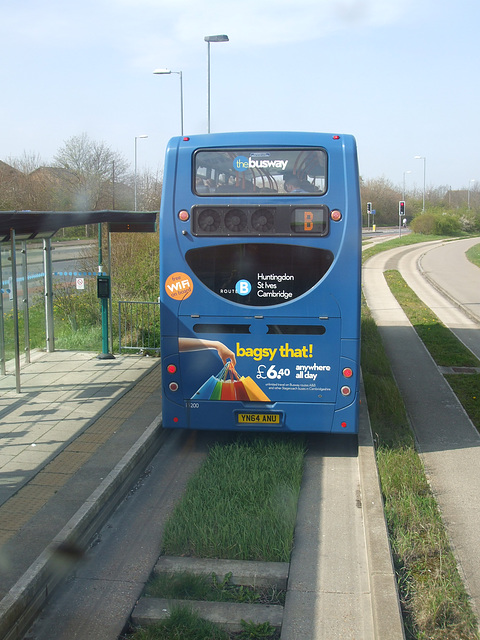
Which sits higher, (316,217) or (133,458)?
(316,217)

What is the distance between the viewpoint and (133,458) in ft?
24.0

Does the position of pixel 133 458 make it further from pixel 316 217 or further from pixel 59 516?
pixel 316 217

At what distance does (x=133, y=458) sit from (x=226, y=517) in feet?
5.67

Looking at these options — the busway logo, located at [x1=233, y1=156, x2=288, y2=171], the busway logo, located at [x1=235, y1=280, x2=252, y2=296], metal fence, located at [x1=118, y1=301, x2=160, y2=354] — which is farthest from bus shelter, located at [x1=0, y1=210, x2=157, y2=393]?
the busway logo, located at [x1=235, y1=280, x2=252, y2=296]

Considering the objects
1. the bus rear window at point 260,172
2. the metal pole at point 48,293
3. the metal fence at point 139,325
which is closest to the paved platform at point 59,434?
the metal pole at point 48,293

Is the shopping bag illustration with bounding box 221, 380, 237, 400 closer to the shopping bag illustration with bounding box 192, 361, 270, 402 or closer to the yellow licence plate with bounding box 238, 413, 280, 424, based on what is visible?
the shopping bag illustration with bounding box 192, 361, 270, 402

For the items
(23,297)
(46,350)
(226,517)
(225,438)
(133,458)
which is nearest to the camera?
(226,517)

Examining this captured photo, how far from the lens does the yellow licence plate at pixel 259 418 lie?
7.80m

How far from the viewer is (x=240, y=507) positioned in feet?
20.4

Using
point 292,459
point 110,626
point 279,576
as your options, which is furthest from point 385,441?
point 110,626

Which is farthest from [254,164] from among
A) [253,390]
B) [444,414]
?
[444,414]

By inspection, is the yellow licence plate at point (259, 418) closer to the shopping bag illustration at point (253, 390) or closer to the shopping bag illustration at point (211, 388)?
the shopping bag illustration at point (253, 390)

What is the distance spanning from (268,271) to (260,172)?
1.12 metres

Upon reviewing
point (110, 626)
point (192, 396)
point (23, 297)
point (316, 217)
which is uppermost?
point (316, 217)
